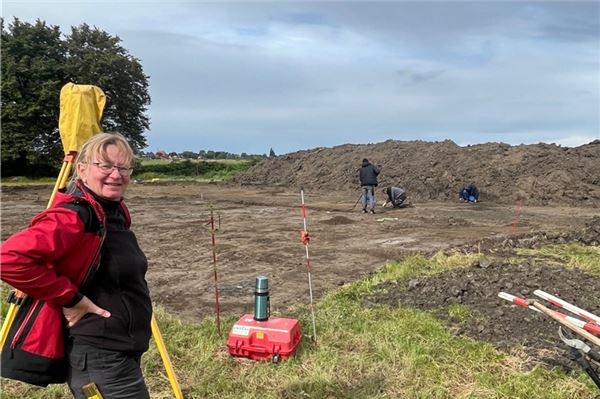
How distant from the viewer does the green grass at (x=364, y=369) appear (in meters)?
4.01

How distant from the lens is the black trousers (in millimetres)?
2160

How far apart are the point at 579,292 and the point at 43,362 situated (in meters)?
5.83

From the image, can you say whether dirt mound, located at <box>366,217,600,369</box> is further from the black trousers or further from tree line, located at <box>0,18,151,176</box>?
tree line, located at <box>0,18,151,176</box>

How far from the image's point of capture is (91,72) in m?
41.1

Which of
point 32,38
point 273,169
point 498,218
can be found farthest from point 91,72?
point 498,218

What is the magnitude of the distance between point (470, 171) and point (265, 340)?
2293 cm

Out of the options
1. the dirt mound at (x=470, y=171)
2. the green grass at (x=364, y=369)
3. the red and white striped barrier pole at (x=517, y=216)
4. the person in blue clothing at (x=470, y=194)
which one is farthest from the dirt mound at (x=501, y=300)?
the dirt mound at (x=470, y=171)

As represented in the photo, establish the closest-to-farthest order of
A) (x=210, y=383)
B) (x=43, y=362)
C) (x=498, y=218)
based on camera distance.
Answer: (x=43, y=362) < (x=210, y=383) < (x=498, y=218)

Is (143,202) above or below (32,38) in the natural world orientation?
below

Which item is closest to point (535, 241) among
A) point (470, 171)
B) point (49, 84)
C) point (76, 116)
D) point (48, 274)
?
point (76, 116)

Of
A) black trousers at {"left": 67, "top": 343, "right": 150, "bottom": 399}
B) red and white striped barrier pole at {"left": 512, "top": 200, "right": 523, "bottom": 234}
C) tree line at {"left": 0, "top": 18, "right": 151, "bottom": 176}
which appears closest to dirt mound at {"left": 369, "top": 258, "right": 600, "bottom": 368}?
black trousers at {"left": 67, "top": 343, "right": 150, "bottom": 399}

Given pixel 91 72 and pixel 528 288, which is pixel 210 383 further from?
pixel 91 72

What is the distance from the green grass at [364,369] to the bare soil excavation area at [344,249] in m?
0.41

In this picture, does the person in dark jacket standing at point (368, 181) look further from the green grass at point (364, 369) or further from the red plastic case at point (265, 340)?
the red plastic case at point (265, 340)
